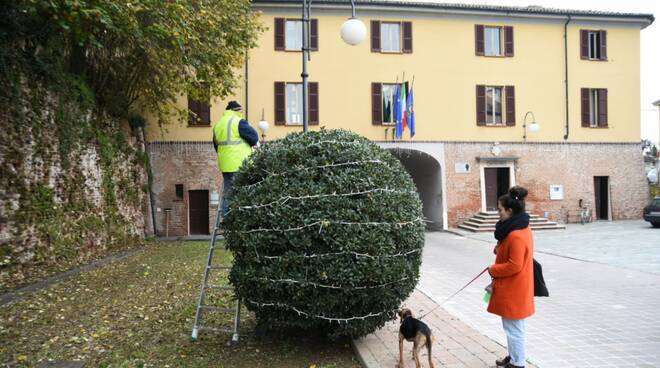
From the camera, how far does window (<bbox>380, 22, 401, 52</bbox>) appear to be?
21531 mm

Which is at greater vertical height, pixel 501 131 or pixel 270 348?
pixel 501 131

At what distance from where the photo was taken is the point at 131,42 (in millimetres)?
12000

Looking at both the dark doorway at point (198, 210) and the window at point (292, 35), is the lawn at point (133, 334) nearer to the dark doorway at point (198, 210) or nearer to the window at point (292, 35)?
the dark doorway at point (198, 210)

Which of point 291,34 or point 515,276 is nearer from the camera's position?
point 515,276

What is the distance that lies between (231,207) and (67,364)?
2.51 meters

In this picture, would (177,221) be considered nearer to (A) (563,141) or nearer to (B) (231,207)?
(B) (231,207)

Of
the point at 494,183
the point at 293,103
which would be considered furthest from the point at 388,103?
the point at 494,183

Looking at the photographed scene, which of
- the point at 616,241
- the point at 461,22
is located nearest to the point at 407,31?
the point at 461,22

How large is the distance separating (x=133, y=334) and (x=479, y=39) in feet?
69.2

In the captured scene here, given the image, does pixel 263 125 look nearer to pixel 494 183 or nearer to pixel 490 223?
pixel 490 223

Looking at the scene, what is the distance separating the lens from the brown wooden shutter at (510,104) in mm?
22106

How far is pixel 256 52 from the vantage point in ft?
68.3

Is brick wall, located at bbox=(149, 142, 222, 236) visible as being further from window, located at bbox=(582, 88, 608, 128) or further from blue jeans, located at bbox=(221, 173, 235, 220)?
window, located at bbox=(582, 88, 608, 128)

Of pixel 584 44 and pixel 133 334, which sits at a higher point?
pixel 584 44
